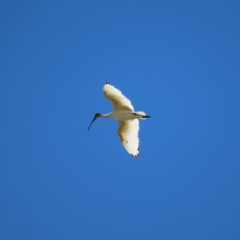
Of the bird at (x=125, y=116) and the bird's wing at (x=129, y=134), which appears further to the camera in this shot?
the bird's wing at (x=129, y=134)

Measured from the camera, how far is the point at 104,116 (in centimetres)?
1780

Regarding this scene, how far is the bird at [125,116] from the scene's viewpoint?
1689 cm

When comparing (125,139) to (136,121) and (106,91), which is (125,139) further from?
(106,91)

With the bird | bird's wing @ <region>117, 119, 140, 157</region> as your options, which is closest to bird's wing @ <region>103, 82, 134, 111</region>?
the bird

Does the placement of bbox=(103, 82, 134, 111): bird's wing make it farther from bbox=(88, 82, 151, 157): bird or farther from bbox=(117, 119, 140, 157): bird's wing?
bbox=(117, 119, 140, 157): bird's wing

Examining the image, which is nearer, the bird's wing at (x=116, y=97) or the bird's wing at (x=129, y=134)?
the bird's wing at (x=116, y=97)

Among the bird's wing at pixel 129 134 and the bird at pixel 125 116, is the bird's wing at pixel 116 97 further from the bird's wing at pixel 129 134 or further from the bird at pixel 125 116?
the bird's wing at pixel 129 134

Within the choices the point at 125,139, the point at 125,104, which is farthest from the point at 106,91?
the point at 125,139

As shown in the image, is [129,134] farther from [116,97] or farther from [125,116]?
[116,97]

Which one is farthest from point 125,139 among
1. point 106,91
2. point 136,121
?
point 106,91

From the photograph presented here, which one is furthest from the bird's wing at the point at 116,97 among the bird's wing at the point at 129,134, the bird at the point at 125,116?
the bird's wing at the point at 129,134

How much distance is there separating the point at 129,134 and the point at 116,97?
4.67 ft

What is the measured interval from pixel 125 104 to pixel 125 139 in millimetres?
1272

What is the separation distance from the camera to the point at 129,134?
1786cm
